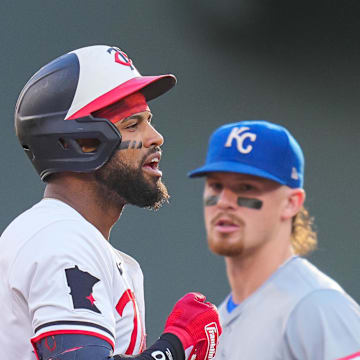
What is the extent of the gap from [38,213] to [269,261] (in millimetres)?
746

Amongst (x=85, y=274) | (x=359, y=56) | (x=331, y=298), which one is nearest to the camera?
(x=331, y=298)

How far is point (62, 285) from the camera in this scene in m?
2.32

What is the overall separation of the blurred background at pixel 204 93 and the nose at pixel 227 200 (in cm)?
406

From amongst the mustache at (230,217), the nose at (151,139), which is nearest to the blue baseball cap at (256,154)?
the mustache at (230,217)

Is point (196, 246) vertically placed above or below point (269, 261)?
above

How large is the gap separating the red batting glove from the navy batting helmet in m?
0.58

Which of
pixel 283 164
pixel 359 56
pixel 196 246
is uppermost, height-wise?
pixel 359 56

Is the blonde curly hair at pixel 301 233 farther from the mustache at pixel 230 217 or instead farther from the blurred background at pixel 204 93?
the blurred background at pixel 204 93

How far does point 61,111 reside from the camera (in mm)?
2812

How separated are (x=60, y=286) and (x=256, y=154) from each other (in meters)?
0.68

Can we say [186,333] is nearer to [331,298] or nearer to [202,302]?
[202,302]

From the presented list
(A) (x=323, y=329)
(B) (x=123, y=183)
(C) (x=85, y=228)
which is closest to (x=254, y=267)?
(A) (x=323, y=329)

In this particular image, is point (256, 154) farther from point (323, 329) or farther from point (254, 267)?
point (323, 329)

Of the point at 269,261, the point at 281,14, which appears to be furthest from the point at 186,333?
the point at 281,14
